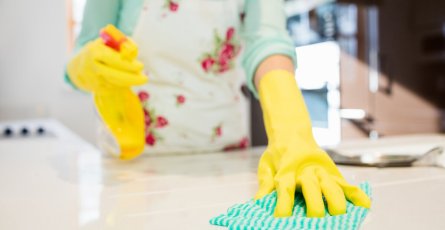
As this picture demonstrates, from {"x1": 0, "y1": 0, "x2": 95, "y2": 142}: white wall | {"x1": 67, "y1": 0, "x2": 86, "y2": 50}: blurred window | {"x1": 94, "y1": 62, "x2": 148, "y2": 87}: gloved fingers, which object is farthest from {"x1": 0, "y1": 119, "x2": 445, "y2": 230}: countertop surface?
{"x1": 67, "y1": 0, "x2": 86, "y2": 50}: blurred window

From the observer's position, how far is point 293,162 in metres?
0.44

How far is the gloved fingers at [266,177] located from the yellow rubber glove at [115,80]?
7.3 inches

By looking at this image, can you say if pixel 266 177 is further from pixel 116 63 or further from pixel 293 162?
pixel 116 63

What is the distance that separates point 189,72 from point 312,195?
467 mm

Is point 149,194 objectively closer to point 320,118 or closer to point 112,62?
point 112,62

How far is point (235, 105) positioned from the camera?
0.89 meters

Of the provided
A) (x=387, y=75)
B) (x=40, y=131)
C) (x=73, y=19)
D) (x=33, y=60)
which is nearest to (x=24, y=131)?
(x=40, y=131)

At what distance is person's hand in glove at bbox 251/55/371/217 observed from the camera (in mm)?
387

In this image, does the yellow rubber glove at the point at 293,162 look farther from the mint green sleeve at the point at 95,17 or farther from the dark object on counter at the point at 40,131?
the dark object on counter at the point at 40,131

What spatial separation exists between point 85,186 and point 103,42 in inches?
7.3

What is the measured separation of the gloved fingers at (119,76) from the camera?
1.80 ft

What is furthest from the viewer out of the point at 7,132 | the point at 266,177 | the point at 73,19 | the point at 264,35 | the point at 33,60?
the point at 73,19

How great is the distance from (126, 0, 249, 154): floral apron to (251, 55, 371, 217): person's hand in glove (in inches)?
9.1

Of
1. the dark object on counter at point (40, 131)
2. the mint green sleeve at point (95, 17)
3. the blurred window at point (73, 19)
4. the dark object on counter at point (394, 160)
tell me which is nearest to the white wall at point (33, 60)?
the blurred window at point (73, 19)
